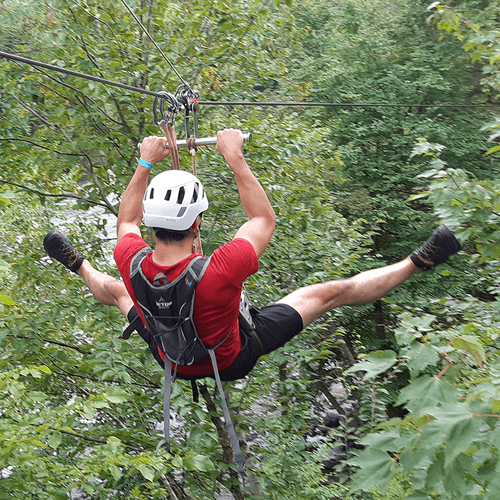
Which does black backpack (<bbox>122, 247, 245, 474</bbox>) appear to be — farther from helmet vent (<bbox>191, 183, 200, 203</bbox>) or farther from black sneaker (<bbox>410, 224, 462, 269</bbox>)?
black sneaker (<bbox>410, 224, 462, 269</bbox>)

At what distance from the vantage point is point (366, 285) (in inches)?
124

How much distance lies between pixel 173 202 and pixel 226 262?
1.25 feet

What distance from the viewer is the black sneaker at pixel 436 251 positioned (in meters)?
3.17

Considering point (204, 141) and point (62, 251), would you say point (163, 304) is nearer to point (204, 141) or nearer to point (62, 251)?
point (204, 141)

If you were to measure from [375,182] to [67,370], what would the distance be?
9477mm

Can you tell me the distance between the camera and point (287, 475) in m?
5.21

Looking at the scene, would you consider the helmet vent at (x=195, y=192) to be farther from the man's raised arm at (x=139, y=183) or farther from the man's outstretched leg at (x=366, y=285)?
the man's outstretched leg at (x=366, y=285)

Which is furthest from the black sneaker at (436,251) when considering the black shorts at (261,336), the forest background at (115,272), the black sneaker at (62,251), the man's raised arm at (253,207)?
the black sneaker at (62,251)

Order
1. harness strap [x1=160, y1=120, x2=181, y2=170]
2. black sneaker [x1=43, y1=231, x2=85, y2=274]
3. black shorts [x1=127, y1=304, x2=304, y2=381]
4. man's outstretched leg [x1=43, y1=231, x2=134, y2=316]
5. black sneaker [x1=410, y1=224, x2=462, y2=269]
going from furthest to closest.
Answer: black sneaker [x1=43, y1=231, x2=85, y2=274] < man's outstretched leg [x1=43, y1=231, x2=134, y2=316] < black sneaker [x1=410, y1=224, x2=462, y2=269] < harness strap [x1=160, y1=120, x2=181, y2=170] < black shorts [x1=127, y1=304, x2=304, y2=381]

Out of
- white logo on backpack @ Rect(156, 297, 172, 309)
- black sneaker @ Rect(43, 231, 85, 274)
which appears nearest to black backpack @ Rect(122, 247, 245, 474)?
white logo on backpack @ Rect(156, 297, 172, 309)

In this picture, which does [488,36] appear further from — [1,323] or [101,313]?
[1,323]

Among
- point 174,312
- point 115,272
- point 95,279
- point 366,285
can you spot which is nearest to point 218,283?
point 174,312

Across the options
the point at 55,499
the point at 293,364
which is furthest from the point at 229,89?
the point at 55,499

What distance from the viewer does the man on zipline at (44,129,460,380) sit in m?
2.37
